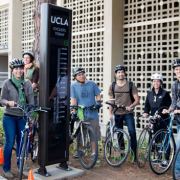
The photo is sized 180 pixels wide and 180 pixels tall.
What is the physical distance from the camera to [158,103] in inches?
231

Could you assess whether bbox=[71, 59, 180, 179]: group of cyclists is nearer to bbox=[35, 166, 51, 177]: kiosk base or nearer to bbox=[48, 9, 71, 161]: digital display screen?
bbox=[48, 9, 71, 161]: digital display screen

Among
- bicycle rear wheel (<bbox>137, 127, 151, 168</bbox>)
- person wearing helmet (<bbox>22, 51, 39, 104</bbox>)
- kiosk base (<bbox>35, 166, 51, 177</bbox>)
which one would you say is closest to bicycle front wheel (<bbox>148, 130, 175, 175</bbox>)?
bicycle rear wheel (<bbox>137, 127, 151, 168</bbox>)

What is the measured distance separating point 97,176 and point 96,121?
3.92 ft

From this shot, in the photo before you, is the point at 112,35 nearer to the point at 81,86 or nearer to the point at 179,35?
the point at 179,35

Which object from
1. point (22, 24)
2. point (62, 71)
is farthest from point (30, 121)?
point (22, 24)

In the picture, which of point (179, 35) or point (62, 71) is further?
point (179, 35)

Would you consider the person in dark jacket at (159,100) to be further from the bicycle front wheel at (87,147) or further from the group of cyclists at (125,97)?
the bicycle front wheel at (87,147)

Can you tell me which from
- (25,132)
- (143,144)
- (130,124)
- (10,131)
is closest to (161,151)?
(143,144)

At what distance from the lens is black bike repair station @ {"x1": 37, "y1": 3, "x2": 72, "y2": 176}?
5.08 m

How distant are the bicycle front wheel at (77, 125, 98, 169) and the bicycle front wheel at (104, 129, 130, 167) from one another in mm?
303

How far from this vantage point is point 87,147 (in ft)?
19.5

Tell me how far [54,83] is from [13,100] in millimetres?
763

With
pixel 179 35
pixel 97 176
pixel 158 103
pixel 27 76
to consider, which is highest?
pixel 179 35

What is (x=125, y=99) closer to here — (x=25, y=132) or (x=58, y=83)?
(x=58, y=83)
